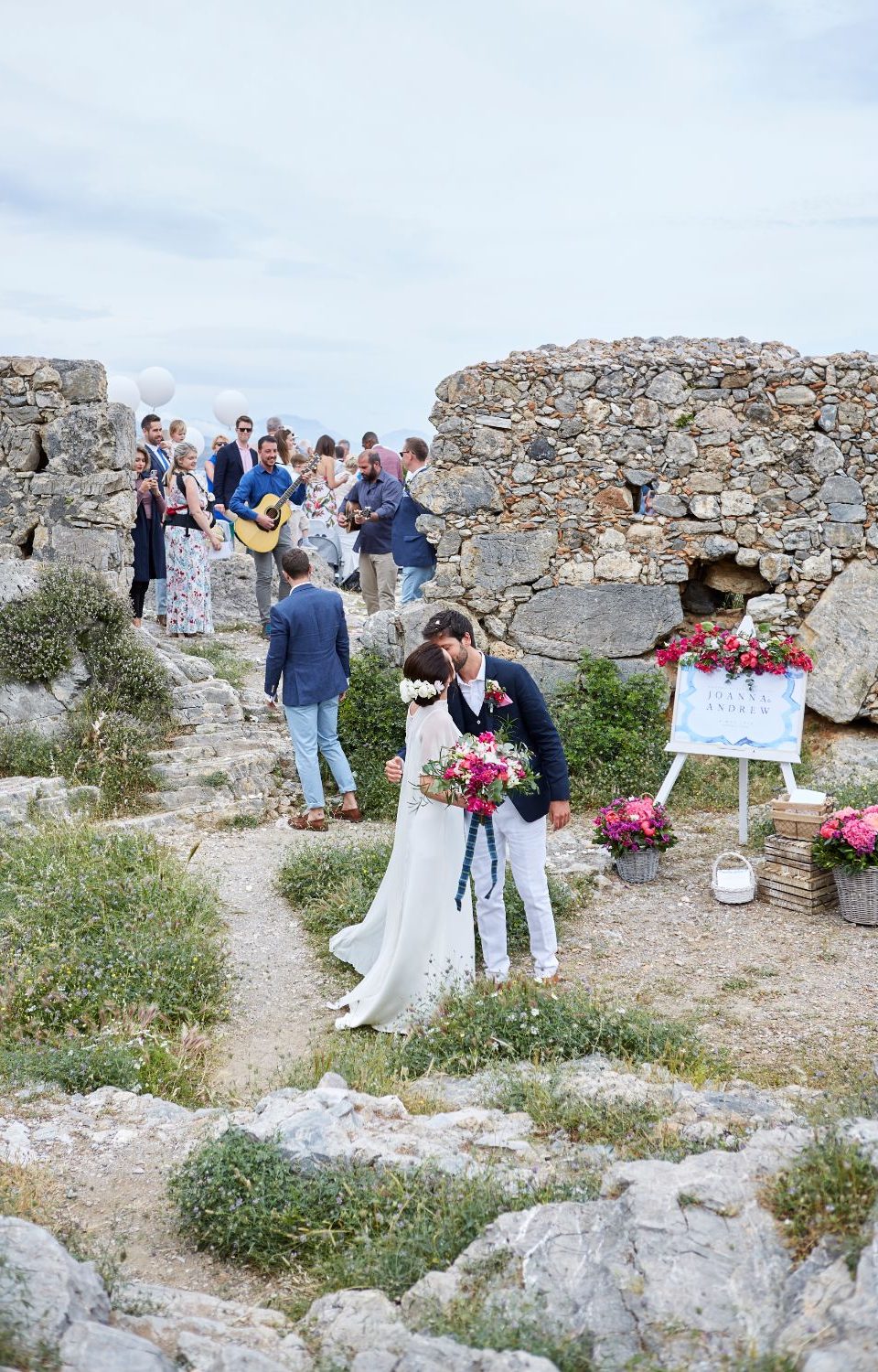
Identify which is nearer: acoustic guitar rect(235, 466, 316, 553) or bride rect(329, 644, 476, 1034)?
bride rect(329, 644, 476, 1034)

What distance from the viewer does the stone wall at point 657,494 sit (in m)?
10.1

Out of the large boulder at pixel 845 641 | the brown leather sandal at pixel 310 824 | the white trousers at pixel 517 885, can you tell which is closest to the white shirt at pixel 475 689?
the white trousers at pixel 517 885

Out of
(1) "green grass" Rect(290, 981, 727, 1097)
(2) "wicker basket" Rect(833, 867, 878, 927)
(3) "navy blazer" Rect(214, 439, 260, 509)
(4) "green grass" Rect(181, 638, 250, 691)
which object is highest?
(3) "navy blazer" Rect(214, 439, 260, 509)

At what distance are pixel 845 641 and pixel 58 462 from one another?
285 inches

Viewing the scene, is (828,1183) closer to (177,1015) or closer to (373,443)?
(177,1015)

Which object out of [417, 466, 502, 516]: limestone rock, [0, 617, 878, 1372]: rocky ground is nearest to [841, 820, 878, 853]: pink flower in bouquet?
[0, 617, 878, 1372]: rocky ground

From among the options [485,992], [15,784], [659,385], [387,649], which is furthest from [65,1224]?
[659,385]

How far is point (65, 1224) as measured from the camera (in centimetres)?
383

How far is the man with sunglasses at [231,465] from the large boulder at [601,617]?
14.0 ft

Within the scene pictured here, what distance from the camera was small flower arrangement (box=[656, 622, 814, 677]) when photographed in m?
8.35

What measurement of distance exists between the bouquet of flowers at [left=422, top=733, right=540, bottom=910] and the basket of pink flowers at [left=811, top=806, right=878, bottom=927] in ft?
7.57

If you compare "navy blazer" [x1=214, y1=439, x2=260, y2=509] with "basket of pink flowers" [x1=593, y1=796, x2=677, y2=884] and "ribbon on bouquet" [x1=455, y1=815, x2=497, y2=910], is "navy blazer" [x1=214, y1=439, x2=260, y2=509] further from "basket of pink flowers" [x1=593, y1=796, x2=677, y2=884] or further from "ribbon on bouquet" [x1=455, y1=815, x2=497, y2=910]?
"ribbon on bouquet" [x1=455, y1=815, x2=497, y2=910]

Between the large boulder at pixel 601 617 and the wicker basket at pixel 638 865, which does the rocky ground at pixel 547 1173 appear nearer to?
the wicker basket at pixel 638 865

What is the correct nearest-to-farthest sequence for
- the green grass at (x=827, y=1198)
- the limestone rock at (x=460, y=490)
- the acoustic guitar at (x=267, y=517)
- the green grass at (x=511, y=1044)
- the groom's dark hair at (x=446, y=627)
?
the green grass at (x=827, y=1198) < the green grass at (x=511, y=1044) < the groom's dark hair at (x=446, y=627) < the limestone rock at (x=460, y=490) < the acoustic guitar at (x=267, y=517)
